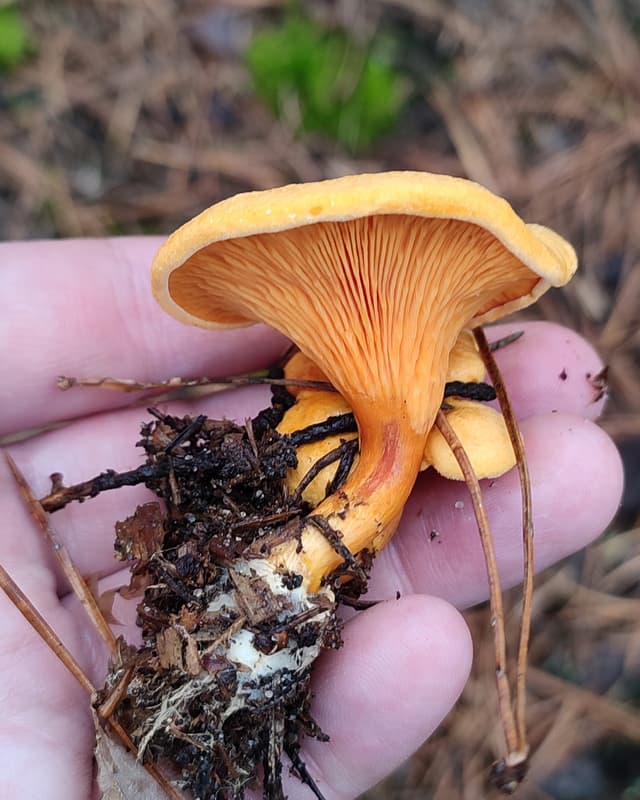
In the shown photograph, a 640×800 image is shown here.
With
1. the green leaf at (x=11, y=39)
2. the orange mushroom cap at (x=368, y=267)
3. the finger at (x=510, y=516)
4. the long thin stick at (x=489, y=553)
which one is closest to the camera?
the orange mushroom cap at (x=368, y=267)

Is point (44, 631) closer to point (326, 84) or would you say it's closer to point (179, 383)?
point (179, 383)

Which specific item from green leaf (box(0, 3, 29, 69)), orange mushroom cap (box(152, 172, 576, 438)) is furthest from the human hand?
green leaf (box(0, 3, 29, 69))

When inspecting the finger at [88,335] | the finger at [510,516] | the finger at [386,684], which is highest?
the finger at [88,335]

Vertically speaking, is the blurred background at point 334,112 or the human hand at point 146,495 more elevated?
the blurred background at point 334,112

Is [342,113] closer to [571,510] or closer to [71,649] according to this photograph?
[571,510]

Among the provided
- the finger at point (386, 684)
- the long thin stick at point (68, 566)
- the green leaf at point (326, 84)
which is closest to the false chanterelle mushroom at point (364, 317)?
the finger at point (386, 684)

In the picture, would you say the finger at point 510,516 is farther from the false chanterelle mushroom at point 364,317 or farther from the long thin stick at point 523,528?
the false chanterelle mushroom at point 364,317

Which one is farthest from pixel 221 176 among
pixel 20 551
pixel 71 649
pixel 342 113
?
pixel 71 649

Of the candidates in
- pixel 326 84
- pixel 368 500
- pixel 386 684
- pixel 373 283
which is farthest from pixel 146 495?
pixel 326 84
